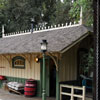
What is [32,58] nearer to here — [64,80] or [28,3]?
[64,80]

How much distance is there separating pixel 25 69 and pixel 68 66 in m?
2.95

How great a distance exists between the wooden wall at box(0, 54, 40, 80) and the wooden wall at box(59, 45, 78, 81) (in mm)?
1742

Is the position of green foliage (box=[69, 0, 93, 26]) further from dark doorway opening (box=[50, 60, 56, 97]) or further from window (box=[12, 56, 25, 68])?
window (box=[12, 56, 25, 68])

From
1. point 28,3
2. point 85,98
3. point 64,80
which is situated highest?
point 28,3

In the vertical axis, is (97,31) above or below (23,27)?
below

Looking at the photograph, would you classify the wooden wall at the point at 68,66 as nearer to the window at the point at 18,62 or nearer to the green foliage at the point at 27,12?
the window at the point at 18,62

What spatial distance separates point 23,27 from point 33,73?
14.8 m

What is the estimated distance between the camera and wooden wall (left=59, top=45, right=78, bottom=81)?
810 centimetres

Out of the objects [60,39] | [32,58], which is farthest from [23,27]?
[60,39]

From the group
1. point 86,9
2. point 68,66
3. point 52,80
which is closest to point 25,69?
point 52,80

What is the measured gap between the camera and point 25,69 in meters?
10.3

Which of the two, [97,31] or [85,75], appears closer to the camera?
[97,31]

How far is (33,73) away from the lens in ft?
31.9

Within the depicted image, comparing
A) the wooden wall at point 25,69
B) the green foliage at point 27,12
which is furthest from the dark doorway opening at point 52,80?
the green foliage at point 27,12
